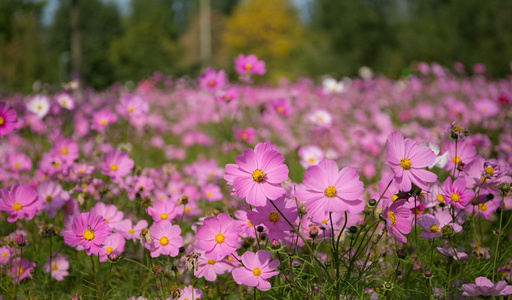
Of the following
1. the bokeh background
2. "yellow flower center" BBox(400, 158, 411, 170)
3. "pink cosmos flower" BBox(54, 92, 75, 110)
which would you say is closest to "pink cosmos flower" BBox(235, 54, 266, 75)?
"pink cosmos flower" BBox(54, 92, 75, 110)

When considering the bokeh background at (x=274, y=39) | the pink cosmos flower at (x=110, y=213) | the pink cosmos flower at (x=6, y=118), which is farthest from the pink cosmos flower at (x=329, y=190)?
the bokeh background at (x=274, y=39)

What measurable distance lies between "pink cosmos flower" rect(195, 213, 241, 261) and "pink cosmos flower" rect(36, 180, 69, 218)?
84 centimetres

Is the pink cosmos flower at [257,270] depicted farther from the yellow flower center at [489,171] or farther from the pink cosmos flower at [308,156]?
the pink cosmos flower at [308,156]

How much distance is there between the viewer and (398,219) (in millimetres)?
1122

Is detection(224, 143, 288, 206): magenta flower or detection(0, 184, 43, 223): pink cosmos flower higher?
detection(224, 143, 288, 206): magenta flower

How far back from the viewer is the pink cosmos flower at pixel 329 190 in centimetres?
104

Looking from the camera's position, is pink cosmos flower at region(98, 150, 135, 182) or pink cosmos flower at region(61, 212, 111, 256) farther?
pink cosmos flower at region(98, 150, 135, 182)

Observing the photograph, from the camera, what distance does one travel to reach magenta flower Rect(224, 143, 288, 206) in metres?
1.08

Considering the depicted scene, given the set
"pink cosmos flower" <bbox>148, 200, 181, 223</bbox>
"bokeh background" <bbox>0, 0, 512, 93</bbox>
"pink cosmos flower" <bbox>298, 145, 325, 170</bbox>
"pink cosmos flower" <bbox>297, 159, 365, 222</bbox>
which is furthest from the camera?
"bokeh background" <bbox>0, 0, 512, 93</bbox>

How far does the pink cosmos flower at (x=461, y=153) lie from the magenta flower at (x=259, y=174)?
0.80m

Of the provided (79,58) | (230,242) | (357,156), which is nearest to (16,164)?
(230,242)

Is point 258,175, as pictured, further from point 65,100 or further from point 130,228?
point 65,100

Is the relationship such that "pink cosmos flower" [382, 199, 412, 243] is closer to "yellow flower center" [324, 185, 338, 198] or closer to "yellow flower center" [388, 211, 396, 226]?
"yellow flower center" [388, 211, 396, 226]

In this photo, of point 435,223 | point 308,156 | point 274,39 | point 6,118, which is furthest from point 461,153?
point 274,39
